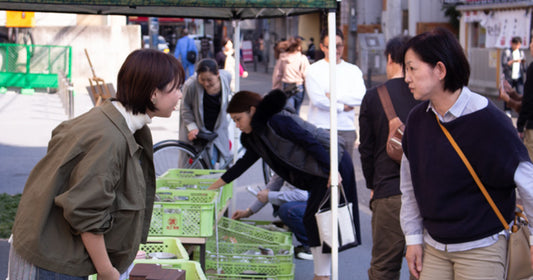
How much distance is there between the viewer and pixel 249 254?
5.55m

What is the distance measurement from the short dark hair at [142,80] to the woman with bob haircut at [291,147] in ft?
8.70

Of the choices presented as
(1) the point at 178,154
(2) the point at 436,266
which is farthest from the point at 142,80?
(1) the point at 178,154

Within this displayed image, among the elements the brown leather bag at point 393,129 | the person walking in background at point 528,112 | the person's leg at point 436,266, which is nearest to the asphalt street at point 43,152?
the person walking in background at point 528,112

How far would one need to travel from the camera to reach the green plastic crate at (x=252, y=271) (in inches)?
213

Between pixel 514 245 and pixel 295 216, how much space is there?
10.9 feet

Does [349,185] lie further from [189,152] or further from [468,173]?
[189,152]

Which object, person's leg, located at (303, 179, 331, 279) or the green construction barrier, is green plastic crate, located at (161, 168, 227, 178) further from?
the green construction barrier

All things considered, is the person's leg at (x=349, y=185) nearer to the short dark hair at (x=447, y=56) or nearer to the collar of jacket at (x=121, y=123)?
the short dark hair at (x=447, y=56)

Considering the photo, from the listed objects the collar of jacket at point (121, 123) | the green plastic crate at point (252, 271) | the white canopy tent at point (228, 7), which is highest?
the white canopy tent at point (228, 7)

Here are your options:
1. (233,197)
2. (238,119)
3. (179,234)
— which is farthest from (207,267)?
(233,197)

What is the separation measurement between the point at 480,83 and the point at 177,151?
19766 millimetres

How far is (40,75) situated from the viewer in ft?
68.6

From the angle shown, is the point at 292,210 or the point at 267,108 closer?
the point at 267,108

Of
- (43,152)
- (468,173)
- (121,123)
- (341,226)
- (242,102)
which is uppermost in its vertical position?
(121,123)
